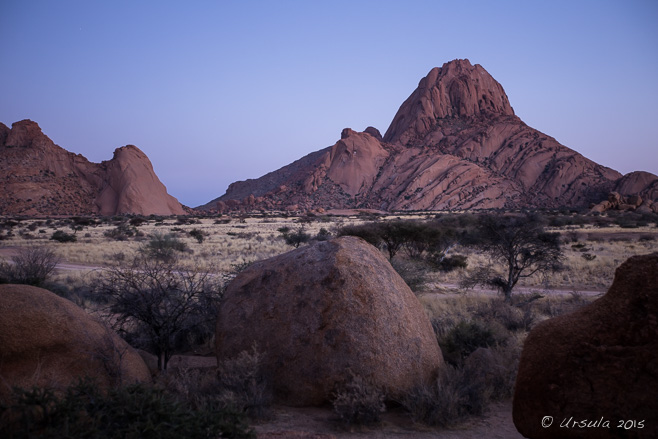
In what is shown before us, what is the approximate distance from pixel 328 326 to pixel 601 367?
114 inches

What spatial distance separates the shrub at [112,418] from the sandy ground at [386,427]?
139 cm

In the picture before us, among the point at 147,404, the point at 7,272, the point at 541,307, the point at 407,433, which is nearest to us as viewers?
the point at 147,404

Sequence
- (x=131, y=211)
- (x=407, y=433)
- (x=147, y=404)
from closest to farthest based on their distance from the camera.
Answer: (x=147, y=404), (x=407, y=433), (x=131, y=211)

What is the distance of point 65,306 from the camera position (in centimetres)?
508

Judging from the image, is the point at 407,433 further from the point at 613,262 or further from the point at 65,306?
the point at 613,262

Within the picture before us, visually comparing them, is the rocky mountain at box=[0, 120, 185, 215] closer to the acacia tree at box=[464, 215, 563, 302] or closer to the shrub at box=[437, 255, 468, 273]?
the shrub at box=[437, 255, 468, 273]

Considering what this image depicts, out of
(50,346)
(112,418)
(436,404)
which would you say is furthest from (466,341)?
(50,346)

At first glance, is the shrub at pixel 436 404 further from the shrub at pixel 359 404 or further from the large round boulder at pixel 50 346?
the large round boulder at pixel 50 346

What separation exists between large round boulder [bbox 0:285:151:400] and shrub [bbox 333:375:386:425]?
8.22ft

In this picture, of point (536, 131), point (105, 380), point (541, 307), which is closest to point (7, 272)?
point (105, 380)

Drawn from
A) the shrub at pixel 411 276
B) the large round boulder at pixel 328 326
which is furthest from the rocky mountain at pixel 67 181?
the large round boulder at pixel 328 326

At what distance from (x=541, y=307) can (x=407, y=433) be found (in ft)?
25.8

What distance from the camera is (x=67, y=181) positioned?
9206 cm

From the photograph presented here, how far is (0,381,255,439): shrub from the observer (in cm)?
258
